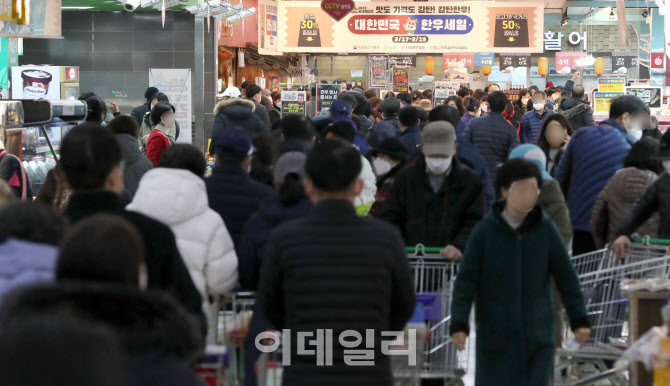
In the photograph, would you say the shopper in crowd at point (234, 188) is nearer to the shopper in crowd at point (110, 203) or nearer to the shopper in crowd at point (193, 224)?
the shopper in crowd at point (193, 224)

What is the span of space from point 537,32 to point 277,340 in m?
19.5

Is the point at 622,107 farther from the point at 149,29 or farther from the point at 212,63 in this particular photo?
the point at 149,29

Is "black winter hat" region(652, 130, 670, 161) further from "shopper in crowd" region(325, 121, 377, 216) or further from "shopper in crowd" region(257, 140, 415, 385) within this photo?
"shopper in crowd" region(257, 140, 415, 385)

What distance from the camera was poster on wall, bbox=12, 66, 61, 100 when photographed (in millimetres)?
15773

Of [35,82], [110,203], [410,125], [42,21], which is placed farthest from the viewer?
[35,82]

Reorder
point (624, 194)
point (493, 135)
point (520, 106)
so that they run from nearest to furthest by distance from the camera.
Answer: point (624, 194) → point (493, 135) → point (520, 106)

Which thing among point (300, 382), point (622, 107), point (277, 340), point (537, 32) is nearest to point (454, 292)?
point (277, 340)

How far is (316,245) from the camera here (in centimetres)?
319

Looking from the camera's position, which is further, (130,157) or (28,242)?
(130,157)

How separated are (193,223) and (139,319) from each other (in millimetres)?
2181

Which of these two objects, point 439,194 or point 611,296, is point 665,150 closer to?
point 611,296

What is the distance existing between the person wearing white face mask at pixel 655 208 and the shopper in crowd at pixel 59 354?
387cm

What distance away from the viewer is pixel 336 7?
19.4 meters

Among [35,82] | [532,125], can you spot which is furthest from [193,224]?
[35,82]
